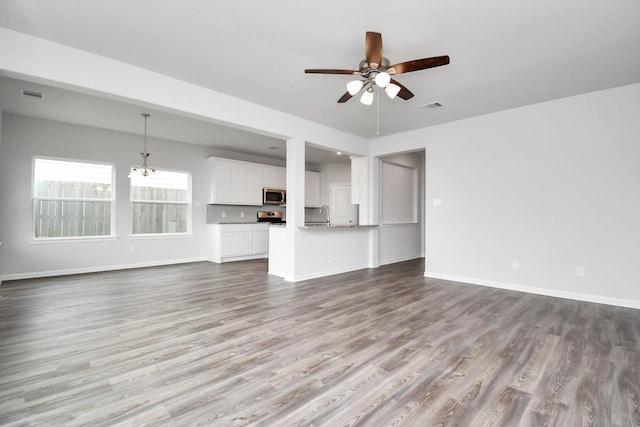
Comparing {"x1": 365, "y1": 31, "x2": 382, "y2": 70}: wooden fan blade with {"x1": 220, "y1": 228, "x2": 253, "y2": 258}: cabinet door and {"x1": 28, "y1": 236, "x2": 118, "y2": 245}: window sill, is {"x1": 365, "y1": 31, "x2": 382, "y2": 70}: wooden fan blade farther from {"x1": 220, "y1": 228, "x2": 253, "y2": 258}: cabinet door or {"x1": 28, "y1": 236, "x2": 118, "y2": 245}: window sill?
{"x1": 28, "y1": 236, "x2": 118, "y2": 245}: window sill

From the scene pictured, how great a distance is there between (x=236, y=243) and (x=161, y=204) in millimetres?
1855

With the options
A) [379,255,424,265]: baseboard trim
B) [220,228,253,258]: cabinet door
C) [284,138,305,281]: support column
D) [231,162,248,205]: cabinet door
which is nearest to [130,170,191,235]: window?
[220,228,253,258]: cabinet door

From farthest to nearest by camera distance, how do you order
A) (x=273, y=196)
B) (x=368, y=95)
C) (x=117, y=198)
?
(x=273, y=196) < (x=117, y=198) < (x=368, y=95)

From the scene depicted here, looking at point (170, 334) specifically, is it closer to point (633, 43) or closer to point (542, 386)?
point (542, 386)

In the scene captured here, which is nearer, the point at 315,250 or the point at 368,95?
the point at 368,95

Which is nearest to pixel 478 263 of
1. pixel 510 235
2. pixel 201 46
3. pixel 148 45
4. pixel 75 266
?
pixel 510 235

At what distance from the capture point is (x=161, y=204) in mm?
6590

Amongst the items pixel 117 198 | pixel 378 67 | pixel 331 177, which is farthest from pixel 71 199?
pixel 331 177

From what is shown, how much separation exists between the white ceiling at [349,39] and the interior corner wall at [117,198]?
10.8 feet

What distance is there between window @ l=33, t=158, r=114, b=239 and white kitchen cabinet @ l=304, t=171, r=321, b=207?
4719mm

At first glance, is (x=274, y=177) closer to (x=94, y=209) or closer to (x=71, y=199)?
(x=94, y=209)

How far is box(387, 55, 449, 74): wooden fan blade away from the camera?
8.02 ft

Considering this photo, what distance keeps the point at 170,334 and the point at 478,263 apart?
4.50 meters

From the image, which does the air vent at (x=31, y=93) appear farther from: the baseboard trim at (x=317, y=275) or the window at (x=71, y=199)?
the baseboard trim at (x=317, y=275)
